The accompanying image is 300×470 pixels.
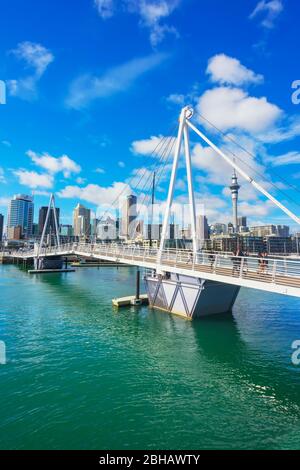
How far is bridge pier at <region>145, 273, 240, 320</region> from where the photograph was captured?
2691 cm

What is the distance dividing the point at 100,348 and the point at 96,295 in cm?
2563

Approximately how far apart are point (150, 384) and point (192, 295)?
1337cm

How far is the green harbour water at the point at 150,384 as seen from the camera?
419 inches

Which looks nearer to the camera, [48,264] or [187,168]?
[187,168]

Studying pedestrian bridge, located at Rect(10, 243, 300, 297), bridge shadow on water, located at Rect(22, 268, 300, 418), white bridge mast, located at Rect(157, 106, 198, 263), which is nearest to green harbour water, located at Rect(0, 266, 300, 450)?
bridge shadow on water, located at Rect(22, 268, 300, 418)

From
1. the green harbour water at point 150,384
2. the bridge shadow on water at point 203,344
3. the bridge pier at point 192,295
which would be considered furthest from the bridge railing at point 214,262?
the green harbour water at point 150,384

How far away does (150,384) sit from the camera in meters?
14.7

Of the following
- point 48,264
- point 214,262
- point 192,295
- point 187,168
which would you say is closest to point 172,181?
point 187,168

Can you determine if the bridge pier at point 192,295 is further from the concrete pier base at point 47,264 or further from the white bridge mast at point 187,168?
the concrete pier base at point 47,264

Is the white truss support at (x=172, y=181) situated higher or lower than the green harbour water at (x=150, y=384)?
higher

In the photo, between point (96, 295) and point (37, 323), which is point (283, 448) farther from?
point (96, 295)

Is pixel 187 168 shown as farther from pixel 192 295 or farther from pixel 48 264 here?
pixel 48 264

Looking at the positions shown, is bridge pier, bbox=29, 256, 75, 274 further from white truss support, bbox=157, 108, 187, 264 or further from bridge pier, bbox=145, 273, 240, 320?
white truss support, bbox=157, 108, 187, 264

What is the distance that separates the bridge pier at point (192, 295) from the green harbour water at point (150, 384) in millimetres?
1405
